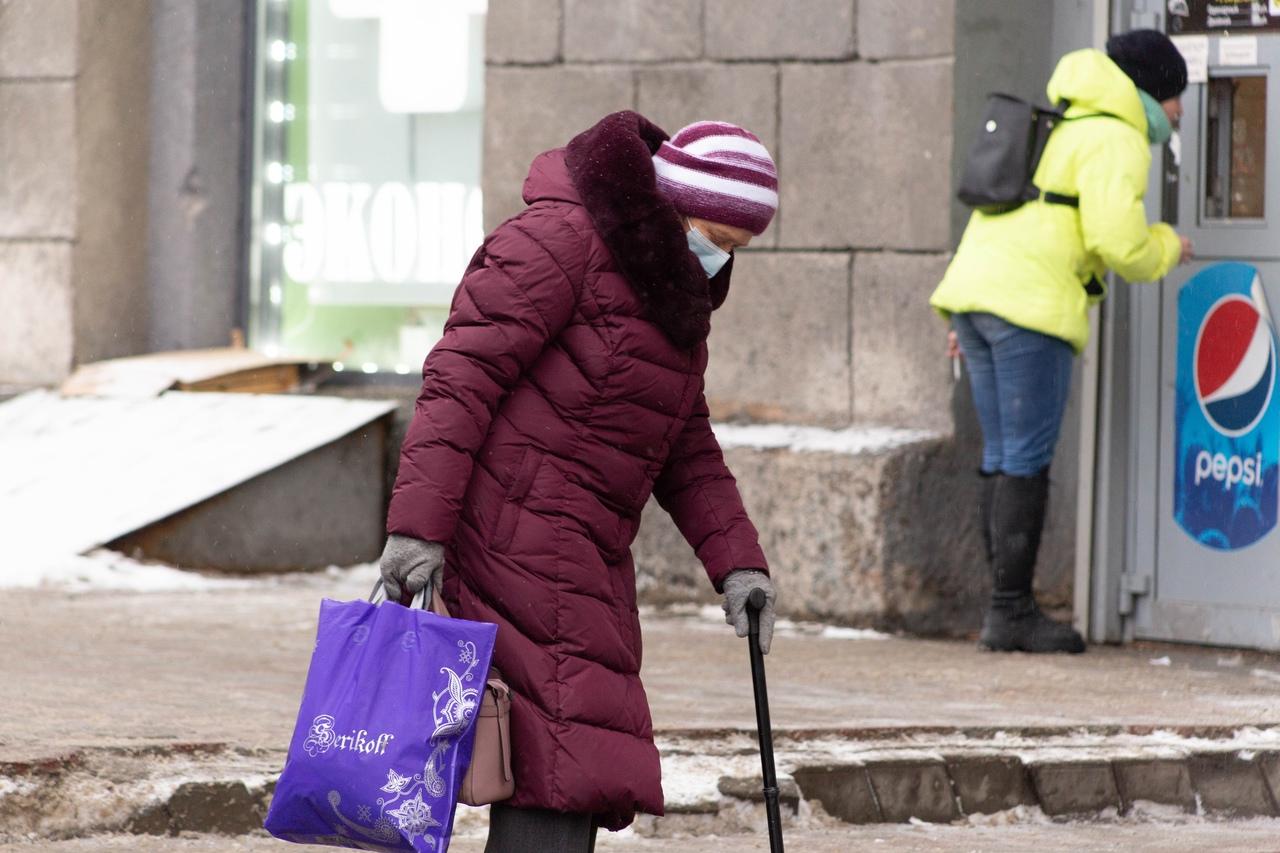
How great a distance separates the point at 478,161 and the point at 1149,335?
343cm

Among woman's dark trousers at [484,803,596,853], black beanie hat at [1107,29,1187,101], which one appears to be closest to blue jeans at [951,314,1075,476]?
black beanie hat at [1107,29,1187,101]

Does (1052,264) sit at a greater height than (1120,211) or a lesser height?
lesser

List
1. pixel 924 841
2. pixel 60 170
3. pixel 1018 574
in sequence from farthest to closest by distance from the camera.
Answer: pixel 60 170, pixel 1018 574, pixel 924 841

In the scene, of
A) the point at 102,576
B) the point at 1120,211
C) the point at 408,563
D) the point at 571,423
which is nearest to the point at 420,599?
the point at 408,563

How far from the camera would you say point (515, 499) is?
3320 millimetres

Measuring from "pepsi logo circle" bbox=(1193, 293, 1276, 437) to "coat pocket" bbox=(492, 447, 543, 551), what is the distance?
4236mm

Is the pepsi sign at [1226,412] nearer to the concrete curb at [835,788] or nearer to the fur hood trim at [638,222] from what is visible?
the concrete curb at [835,788]

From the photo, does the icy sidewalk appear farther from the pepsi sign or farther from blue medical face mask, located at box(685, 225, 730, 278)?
blue medical face mask, located at box(685, 225, 730, 278)

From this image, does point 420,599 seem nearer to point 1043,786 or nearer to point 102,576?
point 1043,786

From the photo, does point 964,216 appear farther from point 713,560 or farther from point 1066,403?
point 713,560

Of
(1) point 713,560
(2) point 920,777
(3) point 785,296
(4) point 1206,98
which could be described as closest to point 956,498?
(3) point 785,296

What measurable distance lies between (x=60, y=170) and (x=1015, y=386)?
489 cm

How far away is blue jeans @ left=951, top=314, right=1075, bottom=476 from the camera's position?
661 cm

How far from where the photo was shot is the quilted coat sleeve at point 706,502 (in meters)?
3.67
